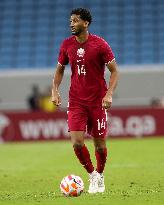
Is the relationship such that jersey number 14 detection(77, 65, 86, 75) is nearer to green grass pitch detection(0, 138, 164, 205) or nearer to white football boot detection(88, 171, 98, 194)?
white football boot detection(88, 171, 98, 194)

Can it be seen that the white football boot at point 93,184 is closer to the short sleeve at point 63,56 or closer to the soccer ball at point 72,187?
the soccer ball at point 72,187

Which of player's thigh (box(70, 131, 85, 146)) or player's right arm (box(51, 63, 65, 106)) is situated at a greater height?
player's right arm (box(51, 63, 65, 106))

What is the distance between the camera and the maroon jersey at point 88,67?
336 inches

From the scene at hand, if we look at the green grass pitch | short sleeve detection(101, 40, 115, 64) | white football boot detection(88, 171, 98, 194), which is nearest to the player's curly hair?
short sleeve detection(101, 40, 115, 64)

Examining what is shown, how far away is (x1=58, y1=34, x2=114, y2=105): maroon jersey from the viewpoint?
8531mm

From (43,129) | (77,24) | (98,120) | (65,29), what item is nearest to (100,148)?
(98,120)

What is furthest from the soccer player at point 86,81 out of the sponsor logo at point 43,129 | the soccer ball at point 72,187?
the sponsor logo at point 43,129

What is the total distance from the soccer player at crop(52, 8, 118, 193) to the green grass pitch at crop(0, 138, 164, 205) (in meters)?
0.73

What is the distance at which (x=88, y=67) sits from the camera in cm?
856

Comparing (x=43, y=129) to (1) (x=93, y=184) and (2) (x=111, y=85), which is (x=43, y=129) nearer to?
(1) (x=93, y=184)

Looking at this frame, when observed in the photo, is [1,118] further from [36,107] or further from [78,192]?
[78,192]

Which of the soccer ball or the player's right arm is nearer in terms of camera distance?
the soccer ball

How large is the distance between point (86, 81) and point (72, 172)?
13.6 ft

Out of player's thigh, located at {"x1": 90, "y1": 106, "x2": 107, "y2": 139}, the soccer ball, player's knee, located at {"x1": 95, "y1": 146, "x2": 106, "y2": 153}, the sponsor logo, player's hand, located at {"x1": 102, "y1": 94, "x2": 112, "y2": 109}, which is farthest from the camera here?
the sponsor logo
